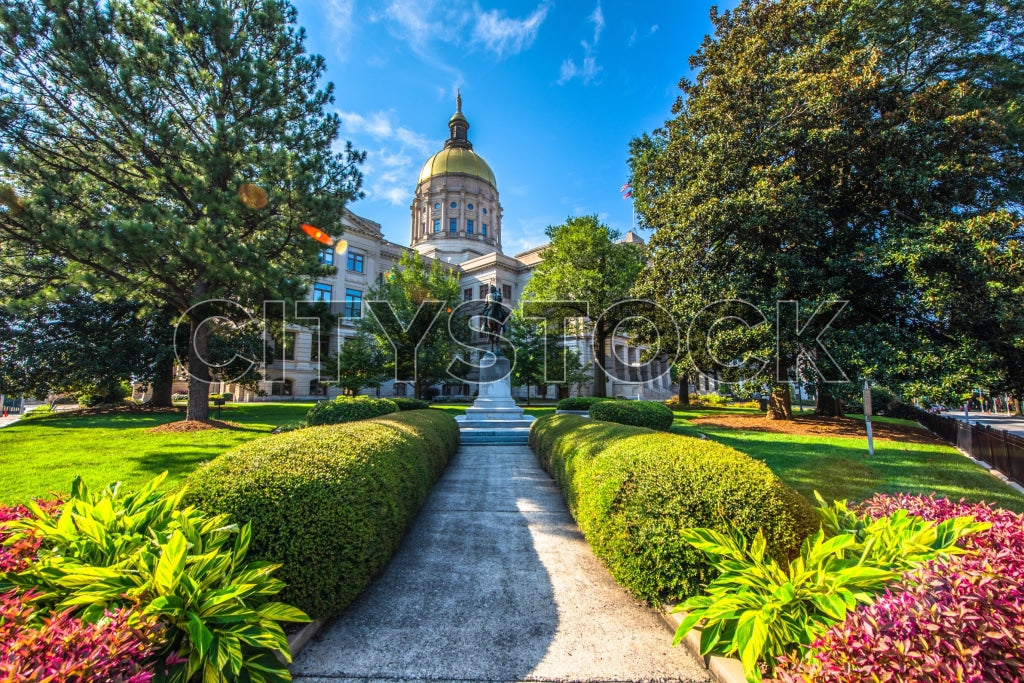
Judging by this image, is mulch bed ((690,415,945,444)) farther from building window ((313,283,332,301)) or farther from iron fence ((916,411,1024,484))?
building window ((313,283,332,301))

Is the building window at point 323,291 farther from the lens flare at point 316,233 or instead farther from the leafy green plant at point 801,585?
the leafy green plant at point 801,585

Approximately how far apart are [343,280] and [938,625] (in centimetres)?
4522

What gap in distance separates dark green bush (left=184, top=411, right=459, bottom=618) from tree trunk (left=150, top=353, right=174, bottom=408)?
2149 centimetres

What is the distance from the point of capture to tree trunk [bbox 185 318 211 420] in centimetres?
1462

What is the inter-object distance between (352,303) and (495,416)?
32.5 metres

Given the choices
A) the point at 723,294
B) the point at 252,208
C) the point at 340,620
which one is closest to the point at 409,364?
the point at 252,208

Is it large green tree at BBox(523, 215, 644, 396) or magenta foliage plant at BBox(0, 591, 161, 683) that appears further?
large green tree at BBox(523, 215, 644, 396)

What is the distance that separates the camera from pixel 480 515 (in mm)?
6137

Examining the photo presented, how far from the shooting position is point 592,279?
1025 inches

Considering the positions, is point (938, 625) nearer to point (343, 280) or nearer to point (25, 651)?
point (25, 651)

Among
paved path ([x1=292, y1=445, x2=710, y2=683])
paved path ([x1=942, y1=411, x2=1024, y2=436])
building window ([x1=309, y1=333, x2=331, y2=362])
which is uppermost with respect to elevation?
building window ([x1=309, y1=333, x2=331, y2=362])

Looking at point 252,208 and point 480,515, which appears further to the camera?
point 252,208

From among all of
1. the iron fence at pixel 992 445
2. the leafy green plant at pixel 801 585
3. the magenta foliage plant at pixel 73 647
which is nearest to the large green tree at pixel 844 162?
the iron fence at pixel 992 445

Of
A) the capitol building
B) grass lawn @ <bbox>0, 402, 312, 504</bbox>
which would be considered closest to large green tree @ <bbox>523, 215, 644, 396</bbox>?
the capitol building
